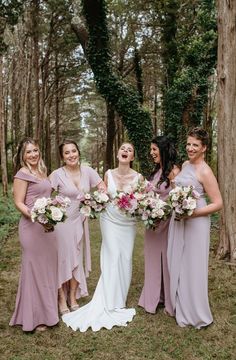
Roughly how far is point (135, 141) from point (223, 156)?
29.7 feet

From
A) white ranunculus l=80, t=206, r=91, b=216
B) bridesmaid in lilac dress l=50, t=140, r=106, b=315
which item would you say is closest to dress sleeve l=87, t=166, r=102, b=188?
bridesmaid in lilac dress l=50, t=140, r=106, b=315

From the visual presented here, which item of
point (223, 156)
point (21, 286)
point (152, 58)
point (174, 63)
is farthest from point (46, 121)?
point (21, 286)

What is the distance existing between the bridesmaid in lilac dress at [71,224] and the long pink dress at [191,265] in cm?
127

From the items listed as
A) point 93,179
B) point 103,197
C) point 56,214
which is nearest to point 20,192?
point 56,214

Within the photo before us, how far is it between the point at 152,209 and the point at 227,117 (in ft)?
11.8

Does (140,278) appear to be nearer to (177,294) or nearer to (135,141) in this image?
(177,294)

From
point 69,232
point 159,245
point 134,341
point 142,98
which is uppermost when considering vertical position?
point 142,98

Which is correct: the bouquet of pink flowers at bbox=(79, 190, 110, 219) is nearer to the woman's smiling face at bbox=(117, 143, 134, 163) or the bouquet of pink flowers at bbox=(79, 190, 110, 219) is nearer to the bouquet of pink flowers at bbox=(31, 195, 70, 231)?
the bouquet of pink flowers at bbox=(31, 195, 70, 231)

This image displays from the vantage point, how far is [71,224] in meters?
5.54

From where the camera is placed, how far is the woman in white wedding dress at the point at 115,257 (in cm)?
546

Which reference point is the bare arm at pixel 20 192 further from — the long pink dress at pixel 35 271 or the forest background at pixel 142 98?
the forest background at pixel 142 98

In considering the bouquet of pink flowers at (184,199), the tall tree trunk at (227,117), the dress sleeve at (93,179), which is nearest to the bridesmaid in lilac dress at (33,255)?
the dress sleeve at (93,179)

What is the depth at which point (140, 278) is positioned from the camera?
7.31 m

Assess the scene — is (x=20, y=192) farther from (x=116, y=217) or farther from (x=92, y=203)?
(x=116, y=217)
